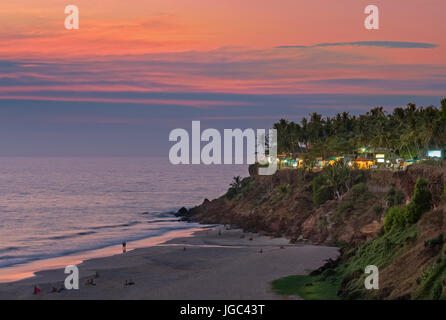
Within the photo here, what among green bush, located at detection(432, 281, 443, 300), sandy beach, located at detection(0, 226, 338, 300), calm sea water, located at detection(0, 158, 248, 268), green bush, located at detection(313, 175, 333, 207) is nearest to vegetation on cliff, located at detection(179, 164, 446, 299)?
green bush, located at detection(432, 281, 443, 300)

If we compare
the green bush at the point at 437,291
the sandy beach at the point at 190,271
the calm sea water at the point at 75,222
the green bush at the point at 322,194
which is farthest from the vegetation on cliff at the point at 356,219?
the calm sea water at the point at 75,222

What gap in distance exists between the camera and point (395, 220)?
183 feet

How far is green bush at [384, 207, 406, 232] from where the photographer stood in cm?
5463

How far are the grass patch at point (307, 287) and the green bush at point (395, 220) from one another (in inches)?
319

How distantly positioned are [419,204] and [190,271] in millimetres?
26140

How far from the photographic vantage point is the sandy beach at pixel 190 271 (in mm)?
53709

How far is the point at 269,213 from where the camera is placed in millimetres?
106500

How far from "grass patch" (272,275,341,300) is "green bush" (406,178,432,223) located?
9.26 metres

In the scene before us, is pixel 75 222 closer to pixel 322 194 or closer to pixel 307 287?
pixel 322 194

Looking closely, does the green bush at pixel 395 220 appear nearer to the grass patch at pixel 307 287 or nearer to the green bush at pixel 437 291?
the grass patch at pixel 307 287

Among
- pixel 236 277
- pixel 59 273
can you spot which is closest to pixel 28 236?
pixel 59 273

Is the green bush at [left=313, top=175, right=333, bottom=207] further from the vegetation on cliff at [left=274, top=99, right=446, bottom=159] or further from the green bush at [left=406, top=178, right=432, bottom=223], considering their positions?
the green bush at [left=406, top=178, right=432, bottom=223]
